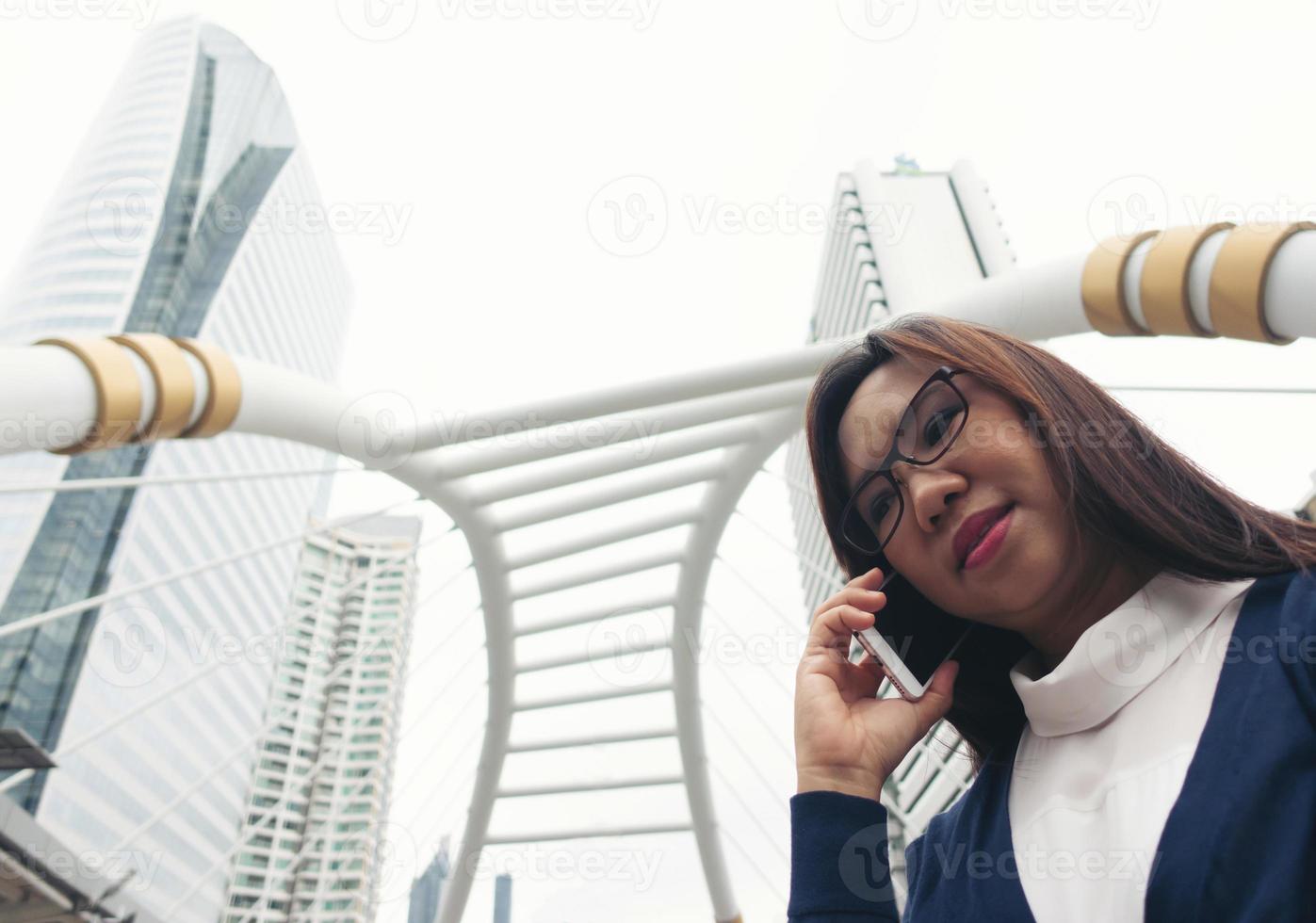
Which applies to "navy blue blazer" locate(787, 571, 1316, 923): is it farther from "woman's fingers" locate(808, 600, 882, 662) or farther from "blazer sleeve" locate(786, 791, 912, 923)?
"woman's fingers" locate(808, 600, 882, 662)

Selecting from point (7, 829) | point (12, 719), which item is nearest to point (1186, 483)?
point (7, 829)

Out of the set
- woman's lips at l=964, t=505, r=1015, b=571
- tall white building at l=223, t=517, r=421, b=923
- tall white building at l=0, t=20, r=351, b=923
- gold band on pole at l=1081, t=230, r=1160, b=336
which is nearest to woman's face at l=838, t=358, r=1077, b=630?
woman's lips at l=964, t=505, r=1015, b=571

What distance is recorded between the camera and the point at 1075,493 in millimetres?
1196

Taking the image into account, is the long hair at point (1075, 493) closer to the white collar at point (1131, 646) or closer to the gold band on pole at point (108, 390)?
the white collar at point (1131, 646)

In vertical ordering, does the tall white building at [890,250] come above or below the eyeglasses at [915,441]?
above

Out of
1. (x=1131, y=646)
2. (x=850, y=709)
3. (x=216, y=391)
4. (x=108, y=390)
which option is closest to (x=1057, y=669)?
(x=1131, y=646)

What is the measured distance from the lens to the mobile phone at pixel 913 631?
1.45 m

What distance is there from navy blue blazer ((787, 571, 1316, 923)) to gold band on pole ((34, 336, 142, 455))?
296cm

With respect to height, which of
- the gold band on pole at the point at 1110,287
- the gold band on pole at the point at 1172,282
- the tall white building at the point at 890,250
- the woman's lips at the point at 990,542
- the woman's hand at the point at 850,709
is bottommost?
the woman's hand at the point at 850,709

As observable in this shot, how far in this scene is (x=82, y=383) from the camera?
9.68 feet

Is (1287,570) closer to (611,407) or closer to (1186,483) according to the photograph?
(1186,483)

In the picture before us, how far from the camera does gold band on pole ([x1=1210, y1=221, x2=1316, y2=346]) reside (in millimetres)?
2873

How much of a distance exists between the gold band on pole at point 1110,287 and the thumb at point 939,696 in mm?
2849

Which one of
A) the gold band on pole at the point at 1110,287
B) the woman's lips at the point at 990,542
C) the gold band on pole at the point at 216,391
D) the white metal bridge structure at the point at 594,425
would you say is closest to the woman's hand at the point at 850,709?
the woman's lips at the point at 990,542
